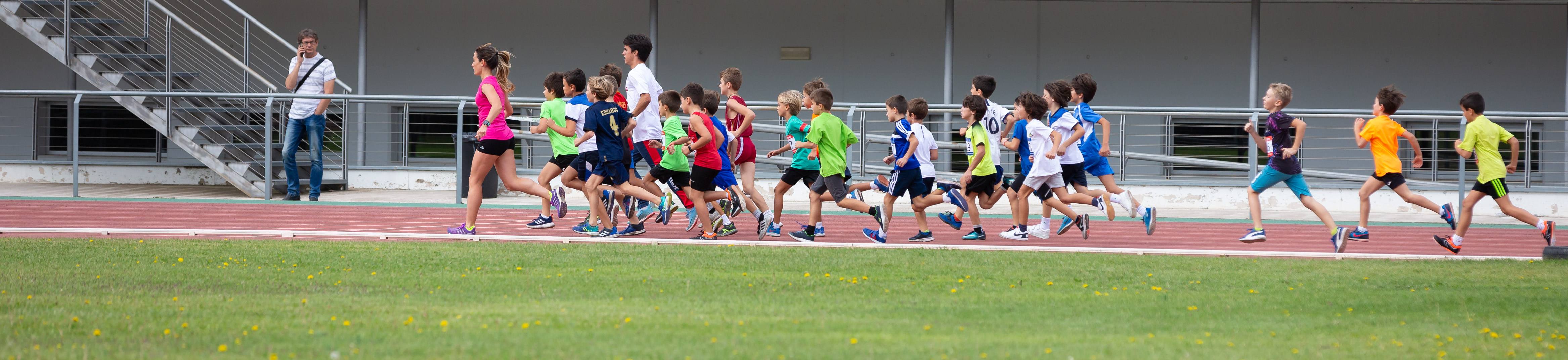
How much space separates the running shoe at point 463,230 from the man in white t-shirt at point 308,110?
4001 millimetres

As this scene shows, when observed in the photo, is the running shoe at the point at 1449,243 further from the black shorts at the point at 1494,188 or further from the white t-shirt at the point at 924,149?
the white t-shirt at the point at 924,149

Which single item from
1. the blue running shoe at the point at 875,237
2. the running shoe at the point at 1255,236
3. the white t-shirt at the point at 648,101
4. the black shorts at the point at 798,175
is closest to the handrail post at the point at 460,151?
the white t-shirt at the point at 648,101

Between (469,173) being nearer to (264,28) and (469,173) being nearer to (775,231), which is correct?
(264,28)

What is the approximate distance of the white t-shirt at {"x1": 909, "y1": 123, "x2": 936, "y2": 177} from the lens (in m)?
8.51

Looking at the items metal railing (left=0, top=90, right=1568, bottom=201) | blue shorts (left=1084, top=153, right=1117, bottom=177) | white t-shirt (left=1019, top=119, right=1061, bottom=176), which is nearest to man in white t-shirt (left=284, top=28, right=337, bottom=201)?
metal railing (left=0, top=90, right=1568, bottom=201)

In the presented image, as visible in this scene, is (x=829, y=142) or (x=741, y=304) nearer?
→ (x=741, y=304)

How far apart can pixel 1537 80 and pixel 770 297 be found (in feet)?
52.3

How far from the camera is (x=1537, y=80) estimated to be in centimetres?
1733

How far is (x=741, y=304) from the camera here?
214 inches

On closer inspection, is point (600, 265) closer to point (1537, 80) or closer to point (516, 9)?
point (516, 9)

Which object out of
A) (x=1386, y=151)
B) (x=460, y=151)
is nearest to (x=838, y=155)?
(x=1386, y=151)

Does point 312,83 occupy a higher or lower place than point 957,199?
higher

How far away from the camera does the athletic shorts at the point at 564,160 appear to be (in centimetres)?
927

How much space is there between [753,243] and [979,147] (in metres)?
1.73
